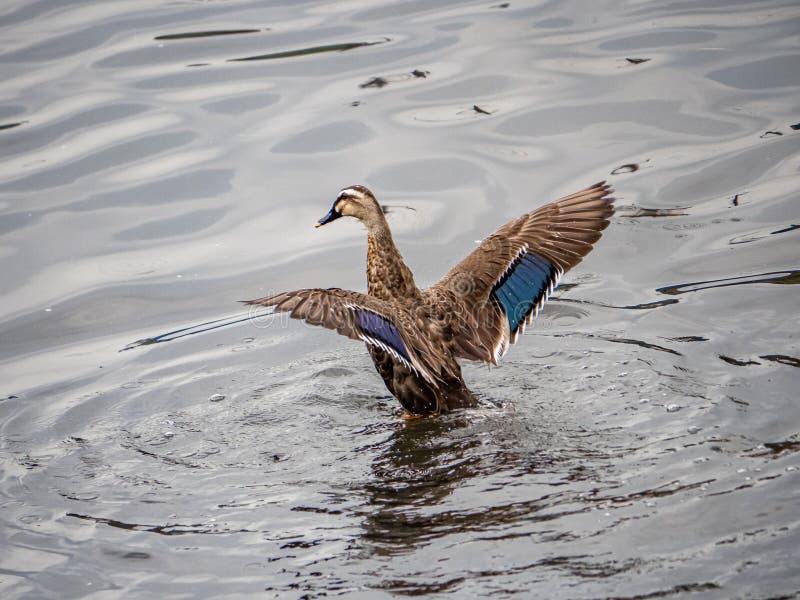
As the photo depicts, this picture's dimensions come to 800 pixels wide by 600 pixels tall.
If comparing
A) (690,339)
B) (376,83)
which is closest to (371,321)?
(690,339)

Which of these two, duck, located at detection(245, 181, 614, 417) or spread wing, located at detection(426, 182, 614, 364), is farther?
spread wing, located at detection(426, 182, 614, 364)

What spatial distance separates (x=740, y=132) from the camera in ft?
33.4

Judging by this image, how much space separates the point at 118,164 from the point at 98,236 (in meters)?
1.33

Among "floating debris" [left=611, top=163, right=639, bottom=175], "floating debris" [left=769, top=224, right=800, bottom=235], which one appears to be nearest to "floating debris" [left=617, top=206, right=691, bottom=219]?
"floating debris" [left=611, top=163, right=639, bottom=175]

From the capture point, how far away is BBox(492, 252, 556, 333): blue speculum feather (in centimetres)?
716

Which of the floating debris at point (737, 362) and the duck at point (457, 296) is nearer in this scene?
the duck at point (457, 296)

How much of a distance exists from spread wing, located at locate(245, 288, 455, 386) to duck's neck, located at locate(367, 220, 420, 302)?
0.22m

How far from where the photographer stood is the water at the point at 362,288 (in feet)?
16.3

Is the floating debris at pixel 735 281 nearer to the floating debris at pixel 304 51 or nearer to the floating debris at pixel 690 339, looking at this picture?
the floating debris at pixel 690 339

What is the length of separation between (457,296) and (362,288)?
1730 millimetres

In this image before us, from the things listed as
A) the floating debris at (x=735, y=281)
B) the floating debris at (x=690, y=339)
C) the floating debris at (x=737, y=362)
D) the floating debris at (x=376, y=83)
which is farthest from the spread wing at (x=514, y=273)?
the floating debris at (x=376, y=83)

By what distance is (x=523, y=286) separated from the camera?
7.21 meters

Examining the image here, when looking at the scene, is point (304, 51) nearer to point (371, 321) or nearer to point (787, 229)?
point (787, 229)

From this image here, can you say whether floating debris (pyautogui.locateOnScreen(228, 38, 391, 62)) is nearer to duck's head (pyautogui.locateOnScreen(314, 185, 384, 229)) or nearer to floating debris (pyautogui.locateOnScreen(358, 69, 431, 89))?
floating debris (pyautogui.locateOnScreen(358, 69, 431, 89))
